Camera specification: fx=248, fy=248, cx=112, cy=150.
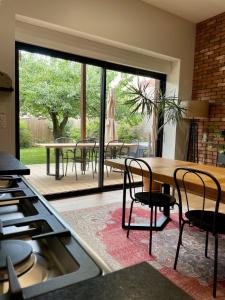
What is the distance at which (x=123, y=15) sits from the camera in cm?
382

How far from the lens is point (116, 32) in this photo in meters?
3.75

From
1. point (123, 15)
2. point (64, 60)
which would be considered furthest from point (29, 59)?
point (123, 15)

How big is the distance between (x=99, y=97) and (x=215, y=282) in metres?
3.21

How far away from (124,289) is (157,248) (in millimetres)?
2077

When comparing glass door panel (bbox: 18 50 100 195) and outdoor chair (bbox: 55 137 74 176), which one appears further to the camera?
outdoor chair (bbox: 55 137 74 176)

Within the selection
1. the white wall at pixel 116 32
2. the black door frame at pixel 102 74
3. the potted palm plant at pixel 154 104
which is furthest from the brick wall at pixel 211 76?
the black door frame at pixel 102 74

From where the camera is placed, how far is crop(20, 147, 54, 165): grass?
368 cm

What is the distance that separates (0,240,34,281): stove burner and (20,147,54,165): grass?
312 cm

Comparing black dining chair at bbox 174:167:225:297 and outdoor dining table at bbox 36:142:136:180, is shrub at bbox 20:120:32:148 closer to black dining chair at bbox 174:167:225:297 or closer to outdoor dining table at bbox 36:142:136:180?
outdoor dining table at bbox 36:142:136:180

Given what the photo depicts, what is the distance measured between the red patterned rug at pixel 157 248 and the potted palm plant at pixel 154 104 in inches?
77.1

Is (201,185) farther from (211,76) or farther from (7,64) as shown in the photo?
(211,76)

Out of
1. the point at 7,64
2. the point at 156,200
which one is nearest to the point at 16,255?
the point at 156,200

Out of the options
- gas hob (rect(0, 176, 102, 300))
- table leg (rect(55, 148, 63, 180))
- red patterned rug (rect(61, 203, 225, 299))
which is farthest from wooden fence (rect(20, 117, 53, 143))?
gas hob (rect(0, 176, 102, 300))

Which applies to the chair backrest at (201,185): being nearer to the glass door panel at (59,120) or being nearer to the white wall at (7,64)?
the white wall at (7,64)
